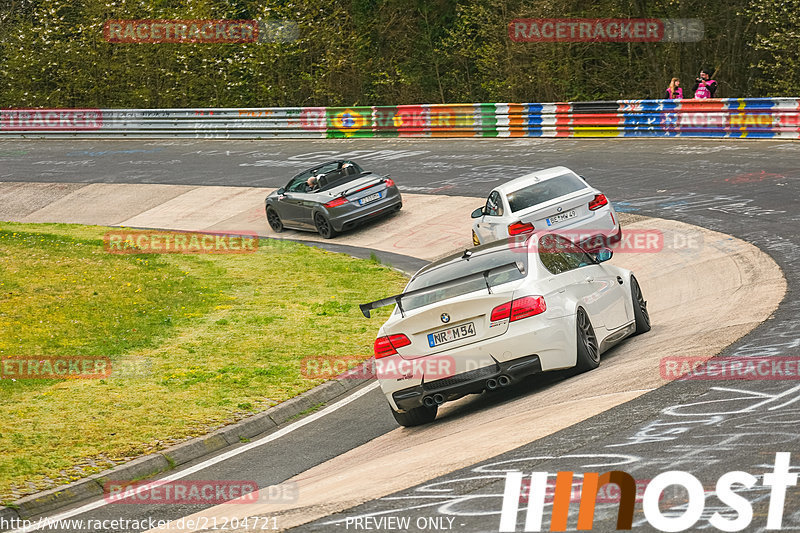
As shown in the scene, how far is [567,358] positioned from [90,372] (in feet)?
21.1

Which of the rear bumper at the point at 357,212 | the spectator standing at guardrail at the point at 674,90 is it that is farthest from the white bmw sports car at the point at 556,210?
the spectator standing at guardrail at the point at 674,90

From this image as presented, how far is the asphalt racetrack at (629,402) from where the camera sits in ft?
20.5

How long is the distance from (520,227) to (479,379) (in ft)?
26.0

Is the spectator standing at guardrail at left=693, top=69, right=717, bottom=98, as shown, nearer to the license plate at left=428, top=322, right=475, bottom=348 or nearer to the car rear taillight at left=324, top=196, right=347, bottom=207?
the car rear taillight at left=324, top=196, right=347, bottom=207

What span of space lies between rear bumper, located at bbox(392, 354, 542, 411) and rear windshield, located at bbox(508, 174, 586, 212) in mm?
8174

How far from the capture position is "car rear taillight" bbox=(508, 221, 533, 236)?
16562mm

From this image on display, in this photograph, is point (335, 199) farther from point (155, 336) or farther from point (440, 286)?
point (440, 286)

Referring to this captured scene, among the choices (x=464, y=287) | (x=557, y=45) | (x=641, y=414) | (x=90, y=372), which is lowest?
(x=90, y=372)

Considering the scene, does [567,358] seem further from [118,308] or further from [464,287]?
[118,308]

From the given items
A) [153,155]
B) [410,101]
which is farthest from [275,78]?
[153,155]

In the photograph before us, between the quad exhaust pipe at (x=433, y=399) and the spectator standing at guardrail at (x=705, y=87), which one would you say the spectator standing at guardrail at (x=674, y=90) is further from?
the quad exhaust pipe at (x=433, y=399)

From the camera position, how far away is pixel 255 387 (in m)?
11.6

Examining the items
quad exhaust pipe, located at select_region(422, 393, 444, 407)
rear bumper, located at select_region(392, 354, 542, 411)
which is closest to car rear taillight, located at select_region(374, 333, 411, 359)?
rear bumper, located at select_region(392, 354, 542, 411)

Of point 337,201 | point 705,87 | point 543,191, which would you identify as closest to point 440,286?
point 543,191
